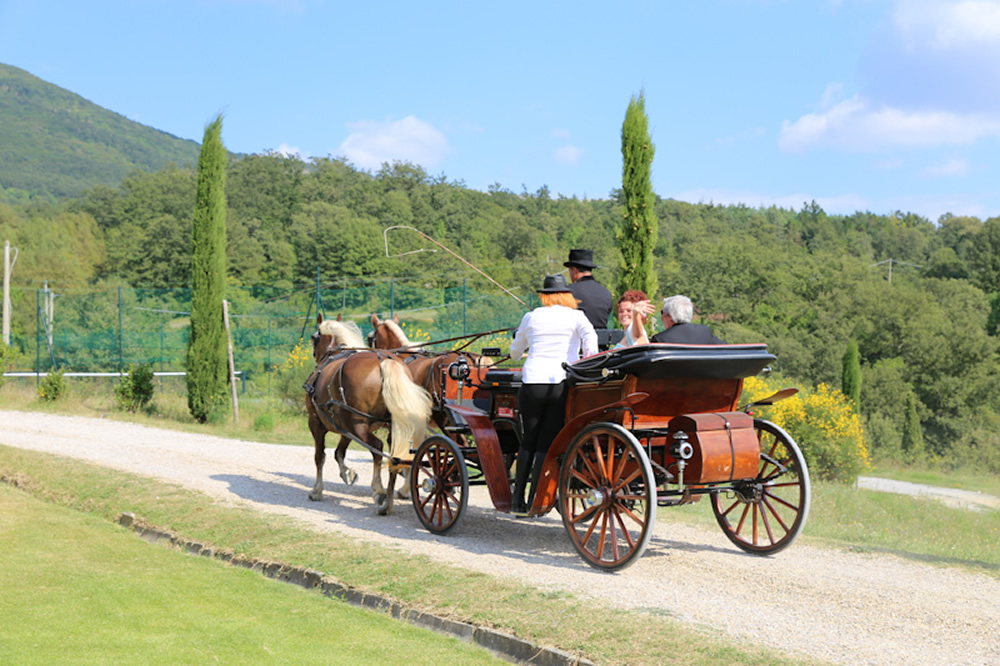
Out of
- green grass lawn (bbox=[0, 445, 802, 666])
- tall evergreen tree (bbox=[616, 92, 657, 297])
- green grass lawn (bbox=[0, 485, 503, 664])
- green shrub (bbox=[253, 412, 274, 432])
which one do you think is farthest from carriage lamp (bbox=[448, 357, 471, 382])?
green shrub (bbox=[253, 412, 274, 432])

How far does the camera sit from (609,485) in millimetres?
6289

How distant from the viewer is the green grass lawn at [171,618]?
192 inches

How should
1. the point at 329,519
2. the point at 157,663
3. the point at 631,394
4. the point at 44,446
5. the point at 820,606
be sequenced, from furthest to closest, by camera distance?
the point at 44,446
the point at 329,519
the point at 631,394
the point at 820,606
the point at 157,663

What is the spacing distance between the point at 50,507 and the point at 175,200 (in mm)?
52613

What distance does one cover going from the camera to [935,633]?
5043 millimetres

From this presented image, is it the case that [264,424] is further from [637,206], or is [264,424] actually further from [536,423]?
[536,423]

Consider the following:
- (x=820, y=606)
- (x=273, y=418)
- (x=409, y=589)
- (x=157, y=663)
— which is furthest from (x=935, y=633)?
(x=273, y=418)

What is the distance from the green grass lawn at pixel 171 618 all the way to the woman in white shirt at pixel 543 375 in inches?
72.5

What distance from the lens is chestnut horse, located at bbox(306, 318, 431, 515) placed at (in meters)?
8.67

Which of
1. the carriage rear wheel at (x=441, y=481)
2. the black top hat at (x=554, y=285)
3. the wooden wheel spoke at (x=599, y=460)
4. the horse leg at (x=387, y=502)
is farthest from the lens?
the horse leg at (x=387, y=502)

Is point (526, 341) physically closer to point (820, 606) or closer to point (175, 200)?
point (820, 606)

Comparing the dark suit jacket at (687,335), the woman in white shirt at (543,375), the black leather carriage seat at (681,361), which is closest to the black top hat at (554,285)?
the woman in white shirt at (543,375)

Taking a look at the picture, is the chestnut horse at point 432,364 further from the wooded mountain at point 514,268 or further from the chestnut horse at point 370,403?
the wooded mountain at point 514,268

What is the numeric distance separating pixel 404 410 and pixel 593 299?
2.16 meters
